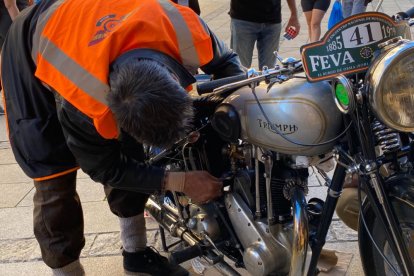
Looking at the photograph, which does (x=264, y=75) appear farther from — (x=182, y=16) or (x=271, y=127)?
(x=182, y=16)

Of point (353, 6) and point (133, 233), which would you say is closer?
point (133, 233)

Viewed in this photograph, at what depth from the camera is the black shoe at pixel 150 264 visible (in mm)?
2586

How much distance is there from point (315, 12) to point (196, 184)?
4131mm

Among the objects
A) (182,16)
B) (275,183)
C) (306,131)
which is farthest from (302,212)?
(182,16)

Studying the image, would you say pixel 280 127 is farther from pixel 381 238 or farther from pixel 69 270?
pixel 69 270

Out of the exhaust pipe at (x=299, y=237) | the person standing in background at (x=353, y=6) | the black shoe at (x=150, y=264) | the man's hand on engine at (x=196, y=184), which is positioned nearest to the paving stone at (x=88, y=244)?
the black shoe at (x=150, y=264)

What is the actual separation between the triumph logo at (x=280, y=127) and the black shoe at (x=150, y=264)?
107cm

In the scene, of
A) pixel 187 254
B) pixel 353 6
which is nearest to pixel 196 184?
pixel 187 254

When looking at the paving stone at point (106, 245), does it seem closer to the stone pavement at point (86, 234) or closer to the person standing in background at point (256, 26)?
the stone pavement at point (86, 234)

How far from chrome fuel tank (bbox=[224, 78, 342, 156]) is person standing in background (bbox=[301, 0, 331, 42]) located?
411 cm

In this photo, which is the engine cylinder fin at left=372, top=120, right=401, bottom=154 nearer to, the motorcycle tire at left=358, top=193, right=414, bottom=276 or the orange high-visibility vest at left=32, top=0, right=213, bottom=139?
the motorcycle tire at left=358, top=193, right=414, bottom=276

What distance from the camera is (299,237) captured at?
183 centimetres

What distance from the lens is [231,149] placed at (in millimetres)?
2154

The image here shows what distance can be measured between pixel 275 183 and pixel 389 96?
2.08 ft
